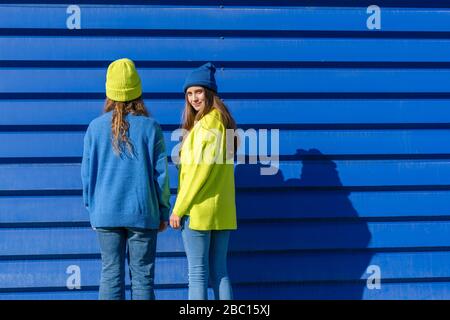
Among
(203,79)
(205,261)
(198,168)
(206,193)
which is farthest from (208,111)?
(205,261)

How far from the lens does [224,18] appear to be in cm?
479

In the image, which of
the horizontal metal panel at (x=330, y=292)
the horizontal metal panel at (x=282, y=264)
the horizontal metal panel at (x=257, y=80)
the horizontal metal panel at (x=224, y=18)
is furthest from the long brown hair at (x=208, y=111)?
the horizontal metal panel at (x=330, y=292)

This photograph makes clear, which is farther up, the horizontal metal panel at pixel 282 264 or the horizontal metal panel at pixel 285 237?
the horizontal metal panel at pixel 285 237

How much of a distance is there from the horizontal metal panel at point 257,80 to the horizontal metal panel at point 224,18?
0.27 m

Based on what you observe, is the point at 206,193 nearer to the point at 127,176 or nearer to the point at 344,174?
the point at 127,176

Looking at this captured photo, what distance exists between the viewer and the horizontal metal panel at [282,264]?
15.1ft

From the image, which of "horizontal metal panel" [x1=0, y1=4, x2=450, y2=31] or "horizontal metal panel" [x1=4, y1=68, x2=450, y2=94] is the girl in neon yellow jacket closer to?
"horizontal metal panel" [x1=4, y1=68, x2=450, y2=94]

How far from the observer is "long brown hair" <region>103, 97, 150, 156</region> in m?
3.98

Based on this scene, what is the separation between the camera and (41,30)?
465 cm

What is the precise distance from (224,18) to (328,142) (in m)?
1.01

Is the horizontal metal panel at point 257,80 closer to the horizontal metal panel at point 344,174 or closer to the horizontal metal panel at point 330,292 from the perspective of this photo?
the horizontal metal panel at point 344,174

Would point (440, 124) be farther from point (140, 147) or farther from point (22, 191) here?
point (22, 191)
